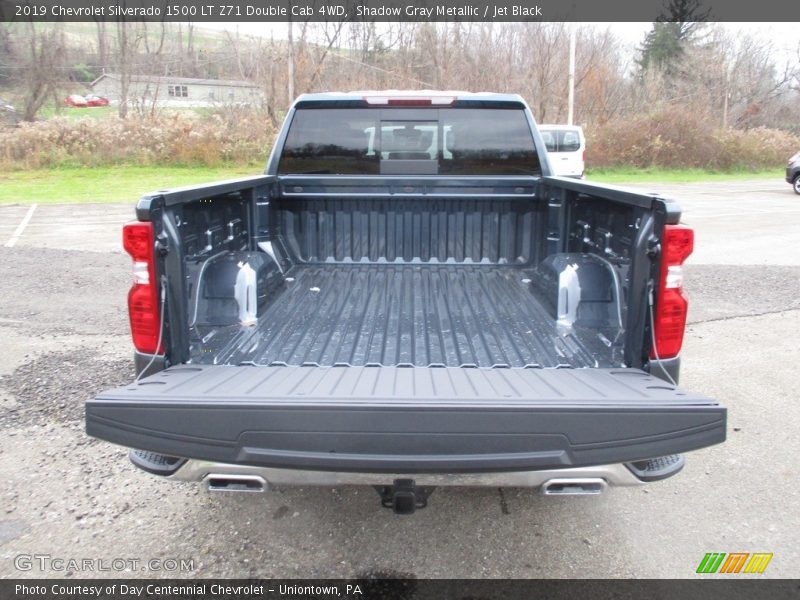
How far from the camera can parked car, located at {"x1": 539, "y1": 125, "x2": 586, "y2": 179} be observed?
20.1m

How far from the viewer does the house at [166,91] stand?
1299 inches

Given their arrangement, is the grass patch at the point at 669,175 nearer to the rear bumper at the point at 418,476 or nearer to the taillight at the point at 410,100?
the taillight at the point at 410,100

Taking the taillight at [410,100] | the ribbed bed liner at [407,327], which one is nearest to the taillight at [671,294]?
the ribbed bed liner at [407,327]

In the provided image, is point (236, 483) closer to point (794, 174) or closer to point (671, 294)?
point (671, 294)

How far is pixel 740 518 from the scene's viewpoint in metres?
3.35

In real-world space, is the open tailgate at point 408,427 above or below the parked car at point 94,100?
below

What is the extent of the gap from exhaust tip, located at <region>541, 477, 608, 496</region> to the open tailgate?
164 millimetres

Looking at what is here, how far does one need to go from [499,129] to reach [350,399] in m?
3.10

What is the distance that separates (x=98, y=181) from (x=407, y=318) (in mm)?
21677

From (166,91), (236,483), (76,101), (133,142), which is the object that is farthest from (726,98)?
(236,483)

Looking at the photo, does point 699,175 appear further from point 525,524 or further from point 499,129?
point 525,524

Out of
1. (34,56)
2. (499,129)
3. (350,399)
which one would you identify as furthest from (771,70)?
(350,399)

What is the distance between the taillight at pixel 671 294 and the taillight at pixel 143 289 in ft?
6.95

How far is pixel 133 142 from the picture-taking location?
25.7 metres
